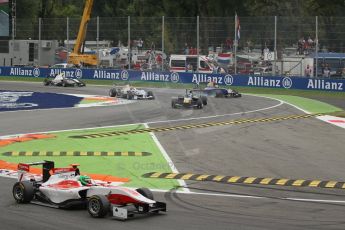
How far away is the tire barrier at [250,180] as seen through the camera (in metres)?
14.8

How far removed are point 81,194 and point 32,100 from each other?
27.8 metres

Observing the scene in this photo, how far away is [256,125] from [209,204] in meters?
15.0

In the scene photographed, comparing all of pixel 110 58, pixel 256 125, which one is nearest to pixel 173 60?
pixel 110 58

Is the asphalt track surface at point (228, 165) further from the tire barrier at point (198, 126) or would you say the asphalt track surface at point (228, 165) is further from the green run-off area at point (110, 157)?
the tire barrier at point (198, 126)

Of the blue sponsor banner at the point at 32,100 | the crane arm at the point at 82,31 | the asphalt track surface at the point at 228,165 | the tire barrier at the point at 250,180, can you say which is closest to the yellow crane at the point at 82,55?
the crane arm at the point at 82,31

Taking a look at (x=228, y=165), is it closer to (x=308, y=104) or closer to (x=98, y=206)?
(x=98, y=206)

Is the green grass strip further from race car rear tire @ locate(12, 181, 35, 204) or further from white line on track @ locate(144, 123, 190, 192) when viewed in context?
race car rear tire @ locate(12, 181, 35, 204)

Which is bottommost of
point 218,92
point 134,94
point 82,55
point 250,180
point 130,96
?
point 250,180

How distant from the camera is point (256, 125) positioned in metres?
27.2

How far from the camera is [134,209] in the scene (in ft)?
37.5

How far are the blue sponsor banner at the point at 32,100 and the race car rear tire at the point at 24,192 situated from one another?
20848mm

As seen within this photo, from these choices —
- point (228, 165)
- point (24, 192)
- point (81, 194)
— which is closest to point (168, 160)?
point (228, 165)

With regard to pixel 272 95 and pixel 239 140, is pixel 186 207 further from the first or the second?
pixel 272 95

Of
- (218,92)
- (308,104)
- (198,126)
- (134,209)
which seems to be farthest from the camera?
(218,92)
